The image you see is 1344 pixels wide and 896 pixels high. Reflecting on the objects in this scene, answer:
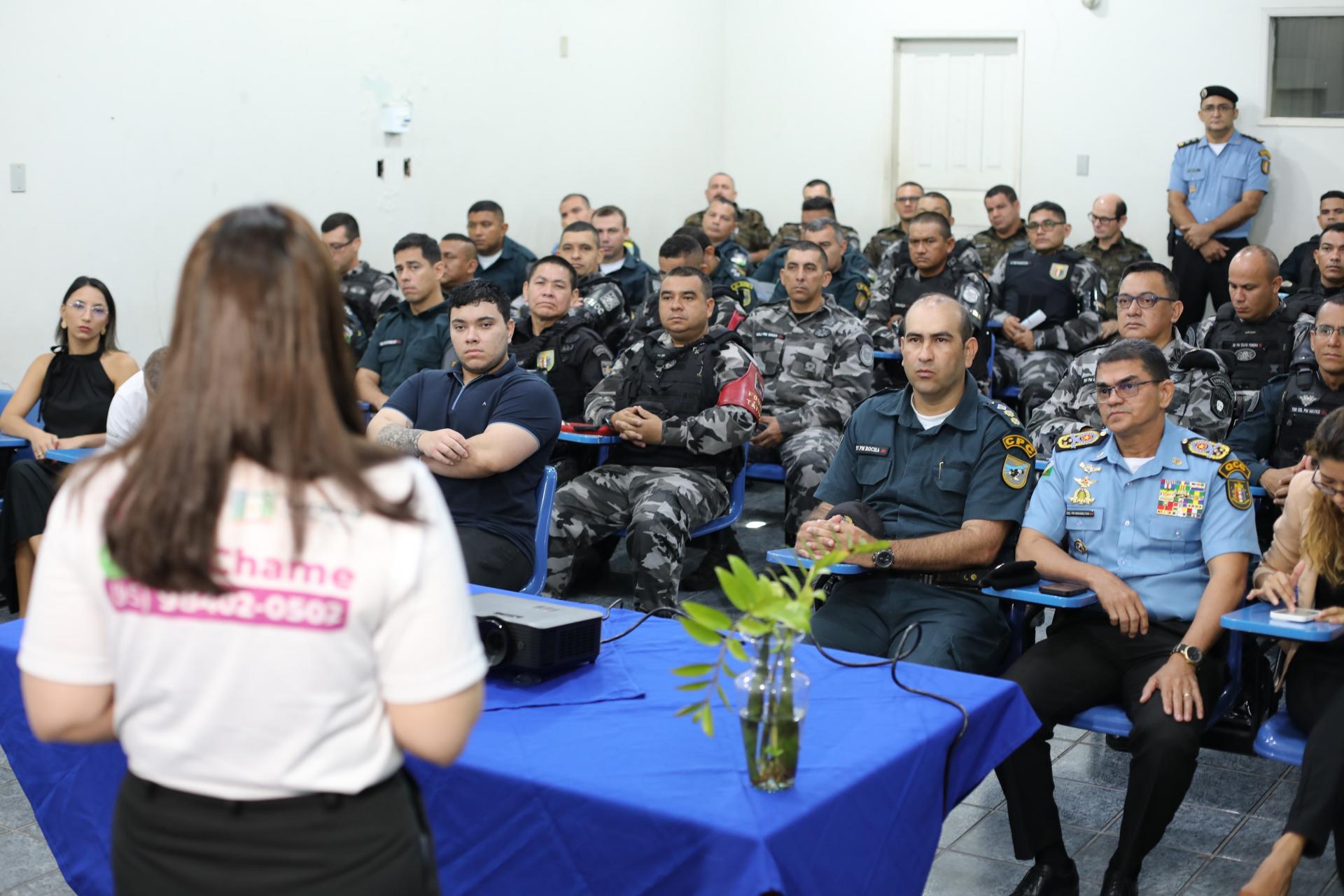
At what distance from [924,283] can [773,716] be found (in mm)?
5720

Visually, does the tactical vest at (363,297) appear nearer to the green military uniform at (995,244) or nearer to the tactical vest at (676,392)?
the tactical vest at (676,392)

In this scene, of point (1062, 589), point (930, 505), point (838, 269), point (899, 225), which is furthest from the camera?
point (899, 225)

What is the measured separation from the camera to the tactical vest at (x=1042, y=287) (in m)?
7.27

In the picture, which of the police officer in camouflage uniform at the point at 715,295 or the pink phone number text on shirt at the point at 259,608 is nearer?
the pink phone number text on shirt at the point at 259,608

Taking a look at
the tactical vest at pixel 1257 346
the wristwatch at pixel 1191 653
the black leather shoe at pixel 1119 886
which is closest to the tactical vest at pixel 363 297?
the tactical vest at pixel 1257 346

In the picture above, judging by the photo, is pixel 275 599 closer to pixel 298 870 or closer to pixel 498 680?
pixel 298 870

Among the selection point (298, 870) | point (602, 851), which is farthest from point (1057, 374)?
point (298, 870)

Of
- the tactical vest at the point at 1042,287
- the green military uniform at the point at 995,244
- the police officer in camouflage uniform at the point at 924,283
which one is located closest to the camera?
the police officer in camouflage uniform at the point at 924,283

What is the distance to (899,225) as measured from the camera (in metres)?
9.70

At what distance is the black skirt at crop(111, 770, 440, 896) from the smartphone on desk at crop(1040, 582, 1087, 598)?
1815 mm

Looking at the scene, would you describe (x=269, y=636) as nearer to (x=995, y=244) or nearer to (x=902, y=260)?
(x=902, y=260)

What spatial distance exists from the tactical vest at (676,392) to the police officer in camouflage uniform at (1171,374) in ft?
3.81

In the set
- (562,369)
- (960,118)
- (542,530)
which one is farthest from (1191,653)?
(960,118)

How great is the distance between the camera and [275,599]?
1.25 meters
